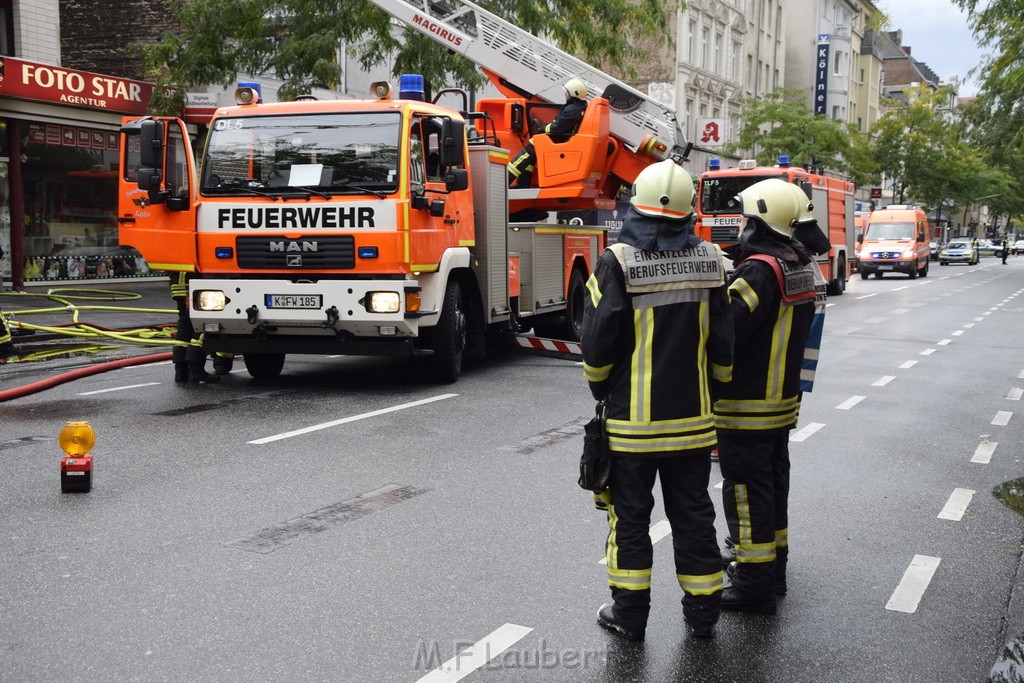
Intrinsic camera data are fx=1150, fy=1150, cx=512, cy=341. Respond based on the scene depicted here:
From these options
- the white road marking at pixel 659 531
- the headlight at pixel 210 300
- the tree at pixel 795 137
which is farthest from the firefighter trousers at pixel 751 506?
the tree at pixel 795 137

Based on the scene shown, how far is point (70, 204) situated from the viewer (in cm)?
2380

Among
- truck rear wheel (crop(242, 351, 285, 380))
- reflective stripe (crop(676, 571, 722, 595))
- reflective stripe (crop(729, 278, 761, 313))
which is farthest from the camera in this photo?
truck rear wheel (crop(242, 351, 285, 380))

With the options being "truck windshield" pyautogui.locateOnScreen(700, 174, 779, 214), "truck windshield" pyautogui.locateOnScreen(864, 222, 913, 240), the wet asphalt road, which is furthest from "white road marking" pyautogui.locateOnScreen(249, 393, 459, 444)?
"truck windshield" pyautogui.locateOnScreen(864, 222, 913, 240)

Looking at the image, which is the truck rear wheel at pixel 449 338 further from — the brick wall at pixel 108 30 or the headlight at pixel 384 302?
the brick wall at pixel 108 30

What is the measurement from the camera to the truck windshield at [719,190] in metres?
26.6

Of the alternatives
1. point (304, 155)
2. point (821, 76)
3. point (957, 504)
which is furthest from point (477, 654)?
point (821, 76)

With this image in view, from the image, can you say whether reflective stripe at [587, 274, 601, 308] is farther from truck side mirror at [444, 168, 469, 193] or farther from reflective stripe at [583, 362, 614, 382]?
truck side mirror at [444, 168, 469, 193]

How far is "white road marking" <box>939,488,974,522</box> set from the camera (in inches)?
256

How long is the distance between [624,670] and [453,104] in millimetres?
27808

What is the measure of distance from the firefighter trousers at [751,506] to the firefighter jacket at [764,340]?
7 centimetres

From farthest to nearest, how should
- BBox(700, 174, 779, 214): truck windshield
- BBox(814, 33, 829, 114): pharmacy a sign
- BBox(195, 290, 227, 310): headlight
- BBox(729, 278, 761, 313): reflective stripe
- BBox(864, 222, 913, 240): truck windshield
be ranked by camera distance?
BBox(814, 33, 829, 114): pharmacy a sign → BBox(864, 222, 913, 240): truck windshield → BBox(700, 174, 779, 214): truck windshield → BBox(195, 290, 227, 310): headlight → BBox(729, 278, 761, 313): reflective stripe

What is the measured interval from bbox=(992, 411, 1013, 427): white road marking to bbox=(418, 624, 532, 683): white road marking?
6.71 m

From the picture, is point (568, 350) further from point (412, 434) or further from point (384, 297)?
point (412, 434)

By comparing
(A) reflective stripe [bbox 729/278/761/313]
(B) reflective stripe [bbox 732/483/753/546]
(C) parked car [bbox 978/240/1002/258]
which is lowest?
(C) parked car [bbox 978/240/1002/258]
